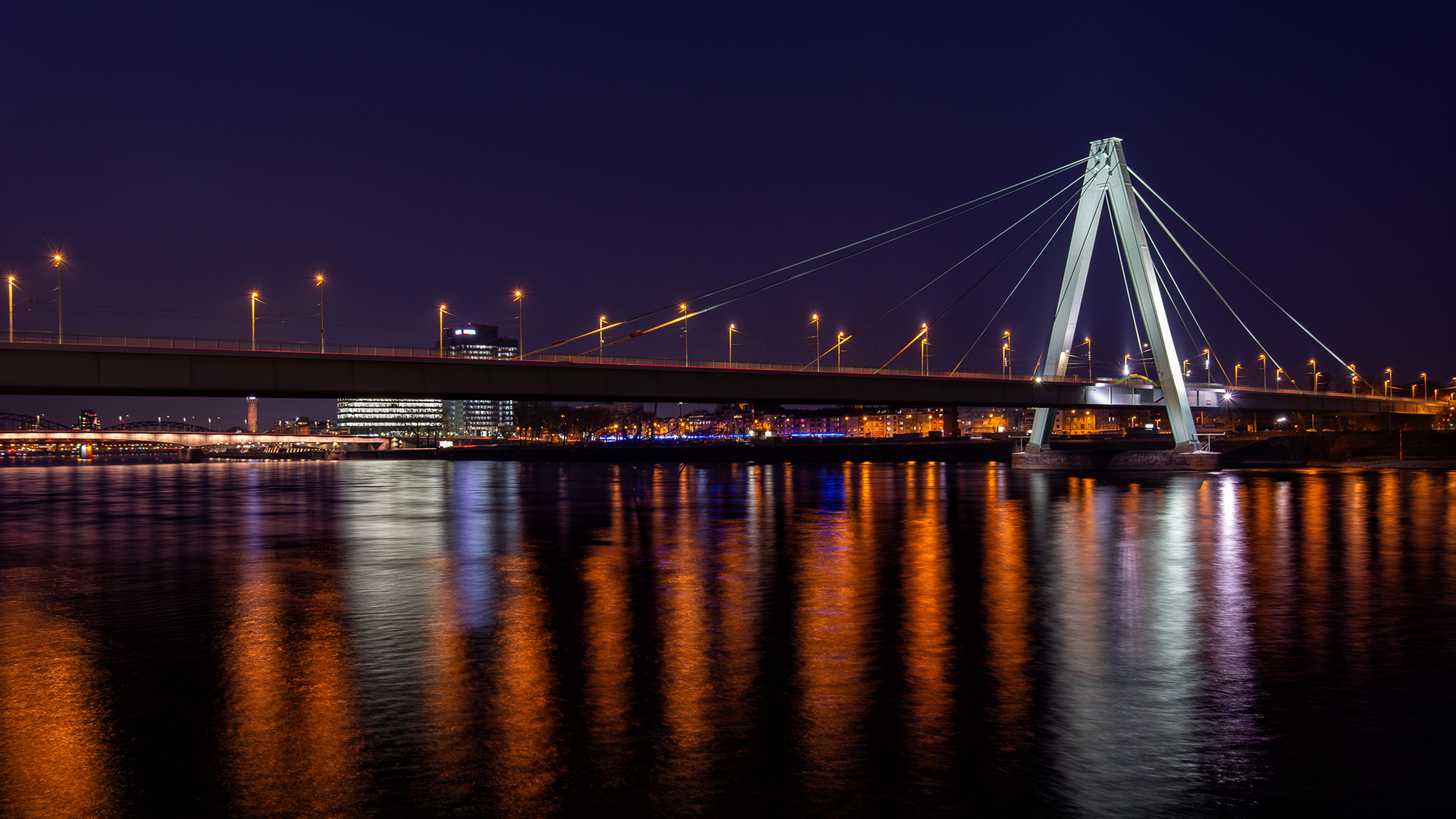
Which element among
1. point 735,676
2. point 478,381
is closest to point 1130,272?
point 478,381

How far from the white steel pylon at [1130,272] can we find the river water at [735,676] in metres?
44.5

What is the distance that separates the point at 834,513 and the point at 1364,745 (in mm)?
29916

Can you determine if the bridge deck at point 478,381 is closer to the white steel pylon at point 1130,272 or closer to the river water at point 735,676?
the white steel pylon at point 1130,272

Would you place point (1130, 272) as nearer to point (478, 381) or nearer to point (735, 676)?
point (478, 381)

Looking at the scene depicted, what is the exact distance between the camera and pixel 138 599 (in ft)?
63.7

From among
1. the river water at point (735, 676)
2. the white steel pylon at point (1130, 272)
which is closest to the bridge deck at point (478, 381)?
the white steel pylon at point (1130, 272)

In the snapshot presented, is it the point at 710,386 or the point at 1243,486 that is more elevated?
the point at 710,386

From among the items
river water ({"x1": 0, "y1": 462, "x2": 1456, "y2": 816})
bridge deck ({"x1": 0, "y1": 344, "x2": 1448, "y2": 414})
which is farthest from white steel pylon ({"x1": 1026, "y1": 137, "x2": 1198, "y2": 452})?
river water ({"x1": 0, "y1": 462, "x2": 1456, "y2": 816})

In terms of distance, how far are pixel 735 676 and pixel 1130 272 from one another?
68.6m

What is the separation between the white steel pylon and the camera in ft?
236

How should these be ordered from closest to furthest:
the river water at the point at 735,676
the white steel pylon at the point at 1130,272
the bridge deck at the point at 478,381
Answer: the river water at the point at 735,676
the bridge deck at the point at 478,381
the white steel pylon at the point at 1130,272

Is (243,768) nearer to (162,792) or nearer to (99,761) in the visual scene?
(162,792)

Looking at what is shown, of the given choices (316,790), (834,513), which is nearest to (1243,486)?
(834,513)

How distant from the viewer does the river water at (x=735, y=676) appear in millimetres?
8359
